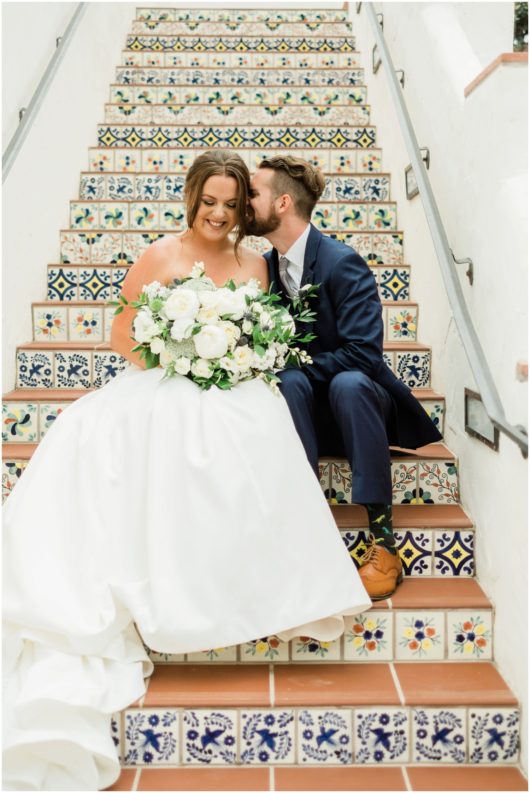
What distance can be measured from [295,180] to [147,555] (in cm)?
138

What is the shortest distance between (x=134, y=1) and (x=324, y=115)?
2282mm

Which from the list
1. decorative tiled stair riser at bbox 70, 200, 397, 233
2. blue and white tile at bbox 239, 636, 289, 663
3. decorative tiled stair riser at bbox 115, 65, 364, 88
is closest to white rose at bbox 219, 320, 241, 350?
blue and white tile at bbox 239, 636, 289, 663

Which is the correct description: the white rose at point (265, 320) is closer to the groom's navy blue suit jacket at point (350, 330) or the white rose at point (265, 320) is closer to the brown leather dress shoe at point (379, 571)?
the groom's navy blue suit jacket at point (350, 330)

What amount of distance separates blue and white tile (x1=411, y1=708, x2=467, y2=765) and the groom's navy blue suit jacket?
35.2 inches

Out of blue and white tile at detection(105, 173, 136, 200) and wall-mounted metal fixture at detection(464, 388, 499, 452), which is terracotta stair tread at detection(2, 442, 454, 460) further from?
blue and white tile at detection(105, 173, 136, 200)

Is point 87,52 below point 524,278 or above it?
above

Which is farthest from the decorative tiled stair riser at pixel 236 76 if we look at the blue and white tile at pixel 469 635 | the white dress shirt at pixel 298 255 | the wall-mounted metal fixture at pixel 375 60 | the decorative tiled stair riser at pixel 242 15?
the blue and white tile at pixel 469 635

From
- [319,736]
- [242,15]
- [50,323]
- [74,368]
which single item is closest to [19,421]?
[74,368]

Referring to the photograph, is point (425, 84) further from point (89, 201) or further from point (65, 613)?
point (65, 613)

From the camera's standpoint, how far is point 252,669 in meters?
1.95

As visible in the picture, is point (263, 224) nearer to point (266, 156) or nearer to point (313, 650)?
point (313, 650)

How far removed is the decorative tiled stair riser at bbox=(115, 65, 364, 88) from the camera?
15.5 feet

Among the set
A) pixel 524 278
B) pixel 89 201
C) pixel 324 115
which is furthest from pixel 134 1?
pixel 524 278

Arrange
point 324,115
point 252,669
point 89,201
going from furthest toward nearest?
point 324,115 → point 89,201 → point 252,669
